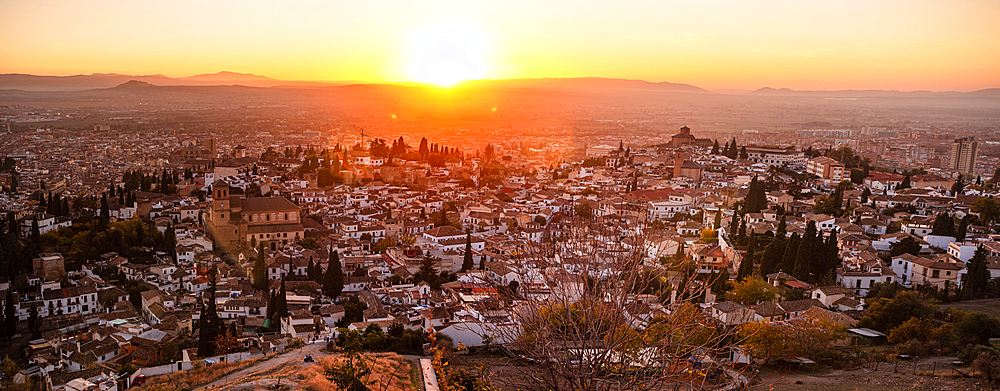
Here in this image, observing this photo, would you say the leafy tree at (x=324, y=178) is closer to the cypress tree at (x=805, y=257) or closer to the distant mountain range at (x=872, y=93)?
the cypress tree at (x=805, y=257)

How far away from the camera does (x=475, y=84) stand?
428 ft

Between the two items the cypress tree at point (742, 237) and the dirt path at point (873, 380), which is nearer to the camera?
the dirt path at point (873, 380)

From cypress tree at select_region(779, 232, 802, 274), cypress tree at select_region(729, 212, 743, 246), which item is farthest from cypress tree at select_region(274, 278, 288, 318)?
cypress tree at select_region(729, 212, 743, 246)

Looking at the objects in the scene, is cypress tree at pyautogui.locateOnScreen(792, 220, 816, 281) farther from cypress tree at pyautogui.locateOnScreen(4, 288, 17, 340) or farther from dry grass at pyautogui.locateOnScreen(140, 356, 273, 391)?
cypress tree at pyautogui.locateOnScreen(4, 288, 17, 340)

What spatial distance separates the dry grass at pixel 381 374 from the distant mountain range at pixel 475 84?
59203mm

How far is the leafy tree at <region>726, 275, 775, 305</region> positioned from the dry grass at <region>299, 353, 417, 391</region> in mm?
7130

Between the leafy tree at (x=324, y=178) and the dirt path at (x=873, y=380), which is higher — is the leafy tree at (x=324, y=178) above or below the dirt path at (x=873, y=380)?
above

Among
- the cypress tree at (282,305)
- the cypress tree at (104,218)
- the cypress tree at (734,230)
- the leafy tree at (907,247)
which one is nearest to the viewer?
the cypress tree at (282,305)

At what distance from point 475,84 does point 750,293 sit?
119 metres

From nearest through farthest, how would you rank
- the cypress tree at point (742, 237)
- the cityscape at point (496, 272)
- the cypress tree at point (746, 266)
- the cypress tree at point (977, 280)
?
the cityscape at point (496, 272)
the cypress tree at point (977, 280)
the cypress tree at point (746, 266)
the cypress tree at point (742, 237)

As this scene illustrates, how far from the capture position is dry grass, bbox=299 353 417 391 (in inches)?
334

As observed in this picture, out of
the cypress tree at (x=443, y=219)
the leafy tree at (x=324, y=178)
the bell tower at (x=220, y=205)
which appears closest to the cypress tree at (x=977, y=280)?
the cypress tree at (x=443, y=219)

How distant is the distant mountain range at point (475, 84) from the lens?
70975mm

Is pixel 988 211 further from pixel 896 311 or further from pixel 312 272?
pixel 312 272
